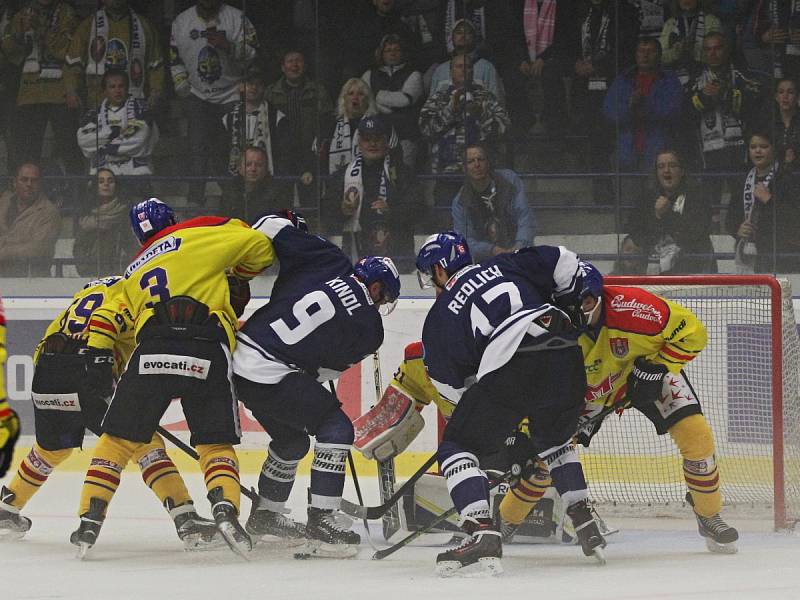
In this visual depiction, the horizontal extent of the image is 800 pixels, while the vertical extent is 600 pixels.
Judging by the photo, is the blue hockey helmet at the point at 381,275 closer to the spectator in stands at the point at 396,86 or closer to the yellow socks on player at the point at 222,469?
the yellow socks on player at the point at 222,469

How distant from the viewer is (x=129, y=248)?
7.30m

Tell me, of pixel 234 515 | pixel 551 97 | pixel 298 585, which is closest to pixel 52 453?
pixel 234 515

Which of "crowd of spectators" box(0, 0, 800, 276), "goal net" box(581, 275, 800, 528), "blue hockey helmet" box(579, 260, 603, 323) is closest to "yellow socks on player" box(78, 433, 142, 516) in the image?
"blue hockey helmet" box(579, 260, 603, 323)

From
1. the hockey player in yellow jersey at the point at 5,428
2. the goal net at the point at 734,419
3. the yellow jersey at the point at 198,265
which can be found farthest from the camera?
the goal net at the point at 734,419

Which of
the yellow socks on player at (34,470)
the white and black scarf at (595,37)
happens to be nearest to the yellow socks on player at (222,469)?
the yellow socks on player at (34,470)

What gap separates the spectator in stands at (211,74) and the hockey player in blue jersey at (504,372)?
3.41 meters

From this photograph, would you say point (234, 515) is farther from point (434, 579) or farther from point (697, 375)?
point (697, 375)

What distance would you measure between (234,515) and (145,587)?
19.9 inches

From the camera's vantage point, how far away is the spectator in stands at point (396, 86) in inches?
294

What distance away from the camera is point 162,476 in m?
4.69

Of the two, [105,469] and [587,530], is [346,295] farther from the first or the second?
[587,530]

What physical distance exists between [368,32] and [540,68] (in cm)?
93

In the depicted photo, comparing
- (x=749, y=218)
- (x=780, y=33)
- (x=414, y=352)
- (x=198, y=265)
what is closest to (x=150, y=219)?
(x=198, y=265)

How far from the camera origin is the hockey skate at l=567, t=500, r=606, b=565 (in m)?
4.25
